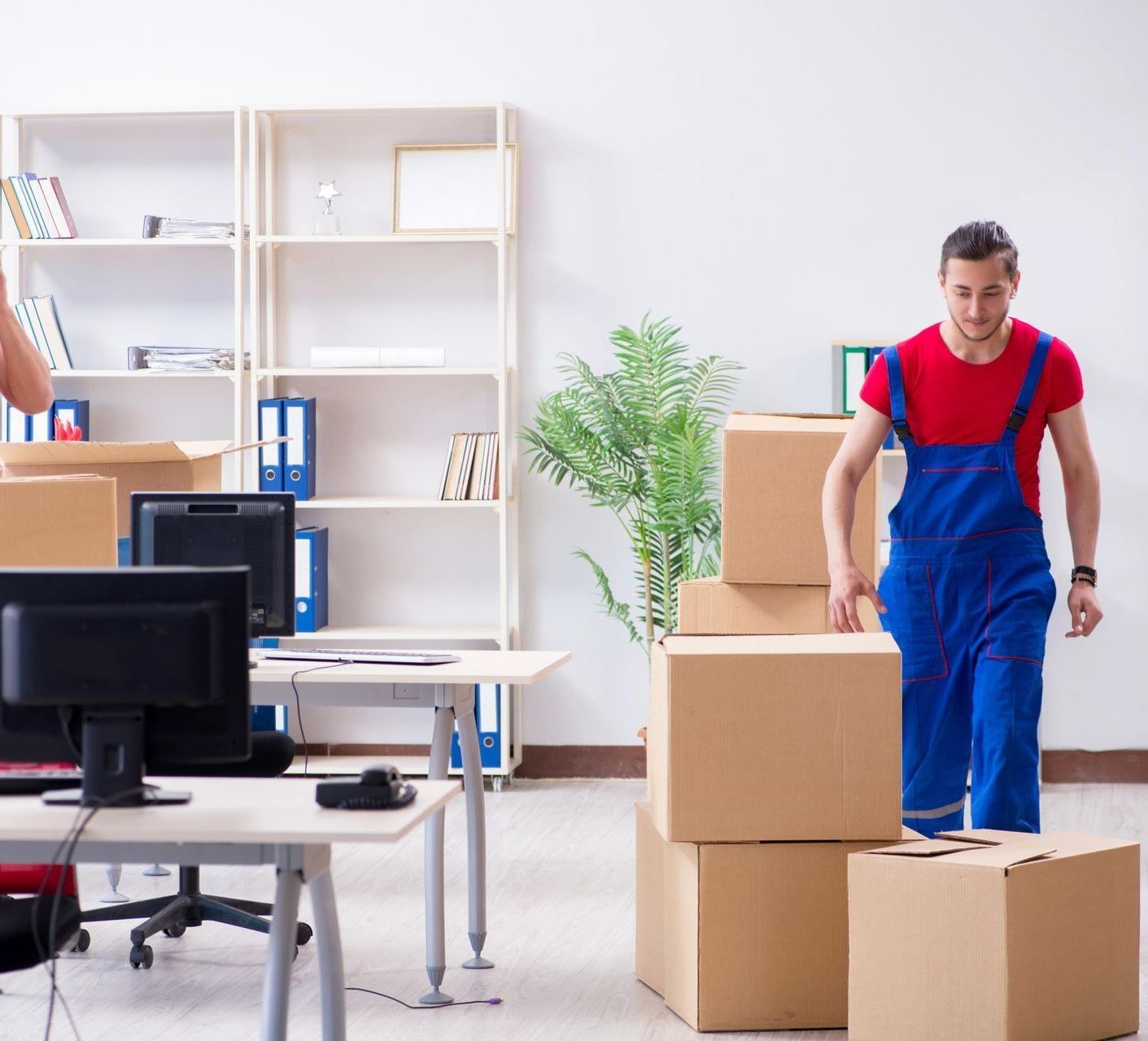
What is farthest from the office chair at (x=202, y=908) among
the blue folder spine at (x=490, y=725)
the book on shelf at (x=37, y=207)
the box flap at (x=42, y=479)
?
the book on shelf at (x=37, y=207)

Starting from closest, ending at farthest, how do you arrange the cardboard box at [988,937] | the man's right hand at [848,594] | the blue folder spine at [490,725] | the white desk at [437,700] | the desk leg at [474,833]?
the cardboard box at [988,937]
the man's right hand at [848,594]
the white desk at [437,700]
the desk leg at [474,833]
the blue folder spine at [490,725]

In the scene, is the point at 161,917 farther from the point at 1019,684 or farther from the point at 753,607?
the point at 1019,684

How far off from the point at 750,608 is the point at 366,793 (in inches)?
61.0

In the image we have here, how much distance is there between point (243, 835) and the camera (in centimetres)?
178

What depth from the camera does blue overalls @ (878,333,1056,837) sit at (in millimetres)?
2750

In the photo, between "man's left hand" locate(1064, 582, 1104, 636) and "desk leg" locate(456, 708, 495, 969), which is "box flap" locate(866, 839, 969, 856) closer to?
"man's left hand" locate(1064, 582, 1104, 636)

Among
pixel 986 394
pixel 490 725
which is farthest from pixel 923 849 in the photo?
pixel 490 725

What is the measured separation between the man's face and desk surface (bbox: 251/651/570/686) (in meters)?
1.11

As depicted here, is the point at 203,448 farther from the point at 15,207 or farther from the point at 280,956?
the point at 280,956

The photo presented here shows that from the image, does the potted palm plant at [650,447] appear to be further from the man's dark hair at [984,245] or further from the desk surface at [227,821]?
the desk surface at [227,821]

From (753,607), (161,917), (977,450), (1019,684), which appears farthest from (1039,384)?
(161,917)

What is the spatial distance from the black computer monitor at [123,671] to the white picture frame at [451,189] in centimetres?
324

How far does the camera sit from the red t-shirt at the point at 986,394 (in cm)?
284

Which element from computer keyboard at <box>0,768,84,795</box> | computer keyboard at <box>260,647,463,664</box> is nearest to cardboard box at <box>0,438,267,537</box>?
computer keyboard at <box>260,647,463,664</box>
